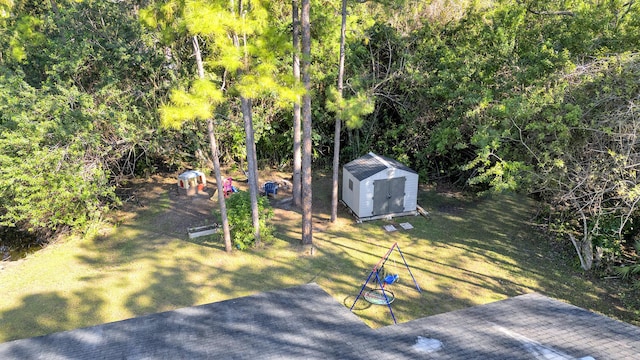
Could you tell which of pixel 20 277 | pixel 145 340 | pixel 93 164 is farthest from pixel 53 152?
pixel 145 340

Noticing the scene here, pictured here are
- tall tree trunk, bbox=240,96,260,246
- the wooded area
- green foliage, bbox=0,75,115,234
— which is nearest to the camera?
the wooded area

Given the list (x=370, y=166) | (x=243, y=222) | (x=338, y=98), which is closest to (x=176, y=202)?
(x=243, y=222)

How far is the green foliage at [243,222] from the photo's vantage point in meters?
13.1

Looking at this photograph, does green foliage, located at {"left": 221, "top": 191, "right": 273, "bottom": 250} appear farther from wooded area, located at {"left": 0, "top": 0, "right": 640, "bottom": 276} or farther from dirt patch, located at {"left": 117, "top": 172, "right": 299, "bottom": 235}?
wooded area, located at {"left": 0, "top": 0, "right": 640, "bottom": 276}

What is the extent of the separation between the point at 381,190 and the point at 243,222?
549 centimetres

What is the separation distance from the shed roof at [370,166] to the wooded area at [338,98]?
1555 mm

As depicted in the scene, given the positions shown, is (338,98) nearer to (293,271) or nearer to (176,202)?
(293,271)

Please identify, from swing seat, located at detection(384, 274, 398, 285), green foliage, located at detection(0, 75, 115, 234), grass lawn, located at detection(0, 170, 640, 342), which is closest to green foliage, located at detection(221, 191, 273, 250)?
grass lawn, located at detection(0, 170, 640, 342)

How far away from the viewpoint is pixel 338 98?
13.2m

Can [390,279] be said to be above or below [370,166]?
below

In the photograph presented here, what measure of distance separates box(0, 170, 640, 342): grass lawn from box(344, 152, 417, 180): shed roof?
193cm

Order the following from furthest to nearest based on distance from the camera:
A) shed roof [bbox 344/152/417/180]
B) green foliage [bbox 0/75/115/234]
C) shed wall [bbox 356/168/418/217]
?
shed roof [bbox 344/152/417/180] → shed wall [bbox 356/168/418/217] → green foliage [bbox 0/75/115/234]

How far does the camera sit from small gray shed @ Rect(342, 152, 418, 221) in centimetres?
1483

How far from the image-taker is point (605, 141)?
10508 mm
